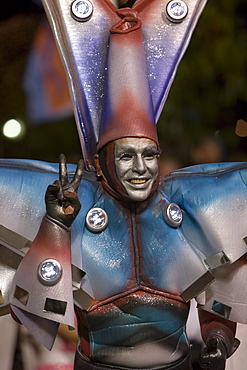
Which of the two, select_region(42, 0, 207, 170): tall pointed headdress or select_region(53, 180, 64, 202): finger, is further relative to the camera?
select_region(42, 0, 207, 170): tall pointed headdress

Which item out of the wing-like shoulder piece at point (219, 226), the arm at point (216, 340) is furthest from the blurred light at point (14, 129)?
the arm at point (216, 340)

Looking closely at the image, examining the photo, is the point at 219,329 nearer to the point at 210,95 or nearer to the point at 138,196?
the point at 138,196

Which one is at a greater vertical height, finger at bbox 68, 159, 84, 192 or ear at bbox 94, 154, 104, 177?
finger at bbox 68, 159, 84, 192

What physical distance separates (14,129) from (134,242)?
531 mm

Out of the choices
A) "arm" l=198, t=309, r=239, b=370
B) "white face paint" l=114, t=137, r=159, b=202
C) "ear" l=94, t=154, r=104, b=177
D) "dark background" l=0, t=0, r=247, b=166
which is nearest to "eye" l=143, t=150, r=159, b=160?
"white face paint" l=114, t=137, r=159, b=202

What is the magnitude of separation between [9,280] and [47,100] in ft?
1.76

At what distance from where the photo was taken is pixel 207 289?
4.56 feet

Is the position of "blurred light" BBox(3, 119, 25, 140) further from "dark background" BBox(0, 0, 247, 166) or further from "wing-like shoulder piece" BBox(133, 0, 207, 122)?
"wing-like shoulder piece" BBox(133, 0, 207, 122)

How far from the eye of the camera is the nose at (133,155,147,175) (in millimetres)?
1267

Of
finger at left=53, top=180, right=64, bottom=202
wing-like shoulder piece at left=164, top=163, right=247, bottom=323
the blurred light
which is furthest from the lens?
the blurred light

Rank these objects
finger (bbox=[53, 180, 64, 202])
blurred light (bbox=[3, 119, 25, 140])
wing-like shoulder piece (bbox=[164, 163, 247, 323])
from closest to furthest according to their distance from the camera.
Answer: finger (bbox=[53, 180, 64, 202]) → wing-like shoulder piece (bbox=[164, 163, 247, 323]) → blurred light (bbox=[3, 119, 25, 140])

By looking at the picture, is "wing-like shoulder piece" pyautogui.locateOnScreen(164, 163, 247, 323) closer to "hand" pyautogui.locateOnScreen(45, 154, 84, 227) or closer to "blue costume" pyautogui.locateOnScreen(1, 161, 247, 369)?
"blue costume" pyautogui.locateOnScreen(1, 161, 247, 369)

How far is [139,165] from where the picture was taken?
1.27 meters

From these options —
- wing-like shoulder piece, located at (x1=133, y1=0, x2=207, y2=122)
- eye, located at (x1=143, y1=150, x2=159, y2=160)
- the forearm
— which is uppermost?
wing-like shoulder piece, located at (x1=133, y1=0, x2=207, y2=122)
